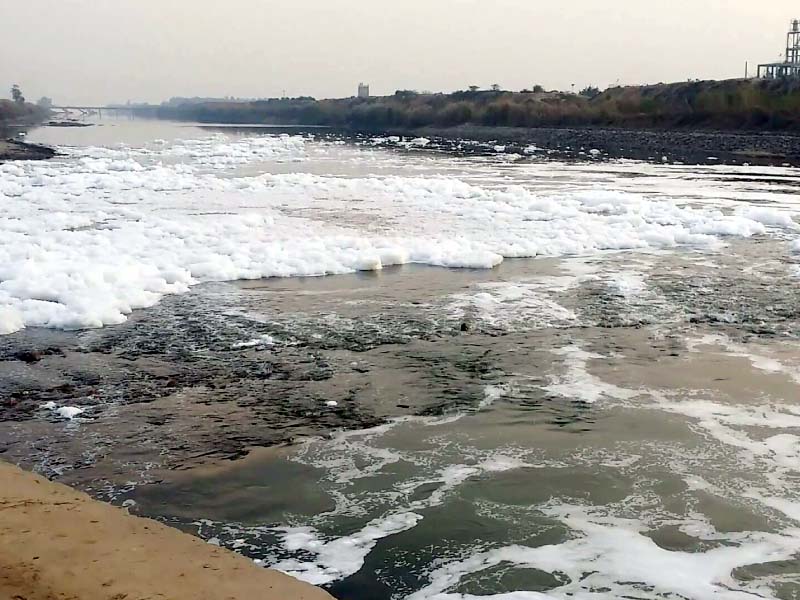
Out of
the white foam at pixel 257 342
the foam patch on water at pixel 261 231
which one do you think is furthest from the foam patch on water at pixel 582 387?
the white foam at pixel 257 342

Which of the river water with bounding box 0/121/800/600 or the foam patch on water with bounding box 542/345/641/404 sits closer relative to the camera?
the river water with bounding box 0/121/800/600

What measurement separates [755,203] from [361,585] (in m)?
20.2

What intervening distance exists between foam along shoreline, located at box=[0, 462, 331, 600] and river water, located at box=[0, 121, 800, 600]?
1.41ft

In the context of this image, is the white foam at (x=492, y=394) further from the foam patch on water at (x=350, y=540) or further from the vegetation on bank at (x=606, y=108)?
the vegetation on bank at (x=606, y=108)

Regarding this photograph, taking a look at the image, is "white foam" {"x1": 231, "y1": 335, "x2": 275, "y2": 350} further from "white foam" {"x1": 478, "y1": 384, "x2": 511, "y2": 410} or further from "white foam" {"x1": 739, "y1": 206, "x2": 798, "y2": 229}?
"white foam" {"x1": 739, "y1": 206, "x2": 798, "y2": 229}

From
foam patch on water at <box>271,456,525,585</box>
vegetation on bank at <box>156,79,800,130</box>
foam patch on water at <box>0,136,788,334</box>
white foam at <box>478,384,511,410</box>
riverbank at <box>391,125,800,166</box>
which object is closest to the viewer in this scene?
foam patch on water at <box>271,456,525,585</box>

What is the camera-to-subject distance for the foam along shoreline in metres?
3.67

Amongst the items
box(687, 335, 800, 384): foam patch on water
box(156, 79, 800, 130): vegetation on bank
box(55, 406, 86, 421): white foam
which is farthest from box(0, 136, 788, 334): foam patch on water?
box(156, 79, 800, 130): vegetation on bank

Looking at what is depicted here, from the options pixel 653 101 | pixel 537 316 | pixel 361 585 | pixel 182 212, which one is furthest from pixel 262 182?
pixel 653 101

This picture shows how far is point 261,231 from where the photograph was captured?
15773mm

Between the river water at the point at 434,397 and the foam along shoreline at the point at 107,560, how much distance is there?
1.41 ft

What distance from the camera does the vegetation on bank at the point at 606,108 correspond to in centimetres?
6256

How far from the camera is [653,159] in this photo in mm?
42938

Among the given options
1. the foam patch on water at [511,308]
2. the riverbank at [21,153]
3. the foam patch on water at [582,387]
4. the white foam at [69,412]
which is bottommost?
the white foam at [69,412]
